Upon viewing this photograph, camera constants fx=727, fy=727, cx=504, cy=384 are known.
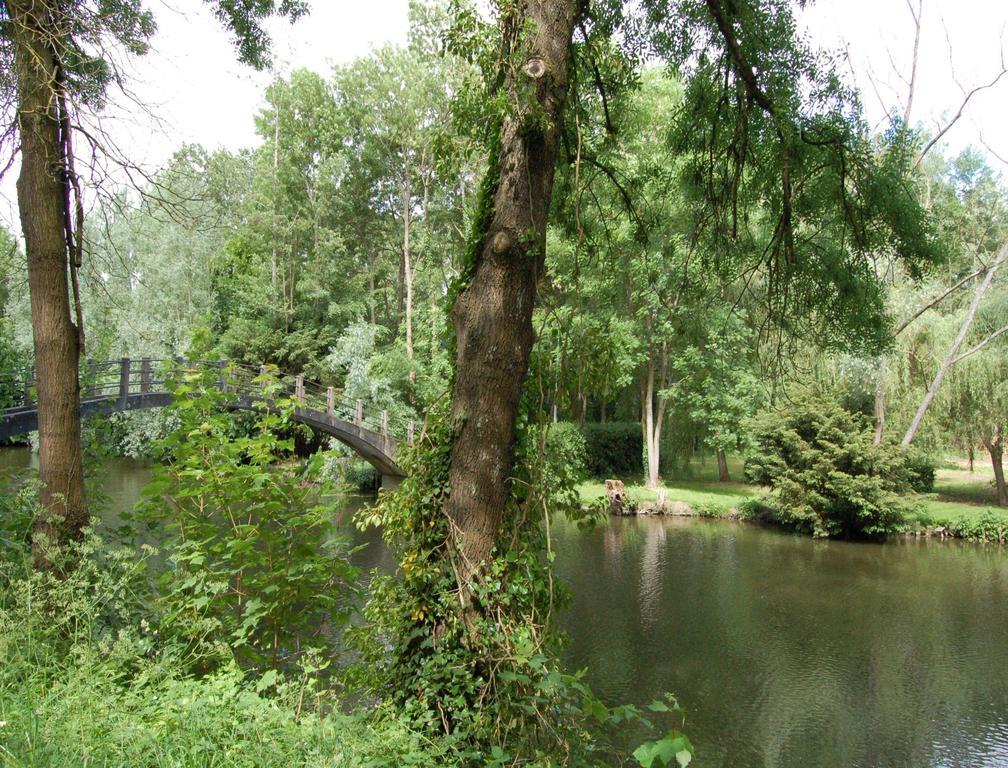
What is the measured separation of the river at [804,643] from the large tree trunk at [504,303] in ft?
4.15

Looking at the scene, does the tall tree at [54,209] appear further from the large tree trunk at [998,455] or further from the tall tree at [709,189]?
the large tree trunk at [998,455]

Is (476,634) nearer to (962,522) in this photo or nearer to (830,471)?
(830,471)

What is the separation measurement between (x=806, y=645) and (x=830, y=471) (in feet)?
22.5

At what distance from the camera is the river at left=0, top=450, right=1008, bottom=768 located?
6.72 meters

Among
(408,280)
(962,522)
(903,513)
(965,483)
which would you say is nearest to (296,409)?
(903,513)

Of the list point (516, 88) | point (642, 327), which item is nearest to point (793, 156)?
point (516, 88)

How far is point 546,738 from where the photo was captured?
2873mm

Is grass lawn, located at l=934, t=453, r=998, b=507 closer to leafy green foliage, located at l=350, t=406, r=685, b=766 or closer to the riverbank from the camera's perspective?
the riverbank

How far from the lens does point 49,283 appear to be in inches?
159

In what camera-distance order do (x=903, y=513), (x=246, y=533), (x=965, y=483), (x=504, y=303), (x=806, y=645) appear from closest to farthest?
(x=504, y=303)
(x=246, y=533)
(x=806, y=645)
(x=903, y=513)
(x=965, y=483)

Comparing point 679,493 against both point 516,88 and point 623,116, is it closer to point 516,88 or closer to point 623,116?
point 623,116

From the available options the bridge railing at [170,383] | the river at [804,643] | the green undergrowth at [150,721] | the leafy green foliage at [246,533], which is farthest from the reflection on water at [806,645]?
the green undergrowth at [150,721]

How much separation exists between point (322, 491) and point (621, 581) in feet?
27.2

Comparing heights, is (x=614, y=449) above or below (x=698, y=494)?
above
